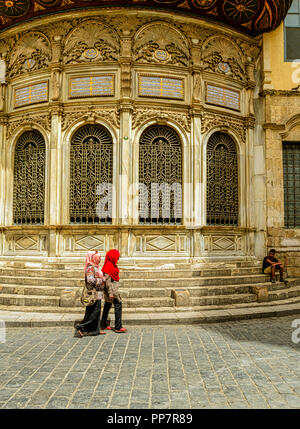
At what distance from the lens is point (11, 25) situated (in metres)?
11.4

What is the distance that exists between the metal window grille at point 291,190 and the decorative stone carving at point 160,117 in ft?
12.9

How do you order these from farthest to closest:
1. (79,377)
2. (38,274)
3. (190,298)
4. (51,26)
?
(51,26)
(38,274)
(190,298)
(79,377)

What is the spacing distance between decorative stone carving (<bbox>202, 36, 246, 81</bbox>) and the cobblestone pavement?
312 inches

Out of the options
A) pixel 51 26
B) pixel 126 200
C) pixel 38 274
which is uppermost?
pixel 51 26

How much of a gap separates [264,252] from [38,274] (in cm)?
691

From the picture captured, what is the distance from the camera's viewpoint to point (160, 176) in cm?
1065

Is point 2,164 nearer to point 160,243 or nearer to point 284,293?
point 160,243

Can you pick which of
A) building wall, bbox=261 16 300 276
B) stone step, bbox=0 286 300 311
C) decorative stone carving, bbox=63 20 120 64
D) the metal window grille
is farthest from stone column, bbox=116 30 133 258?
the metal window grille

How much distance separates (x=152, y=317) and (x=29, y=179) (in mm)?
6001

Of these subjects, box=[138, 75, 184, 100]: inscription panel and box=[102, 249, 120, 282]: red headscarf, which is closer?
box=[102, 249, 120, 282]: red headscarf

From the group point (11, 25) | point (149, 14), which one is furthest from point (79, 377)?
point (11, 25)

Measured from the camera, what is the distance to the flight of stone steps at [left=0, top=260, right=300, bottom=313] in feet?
27.3

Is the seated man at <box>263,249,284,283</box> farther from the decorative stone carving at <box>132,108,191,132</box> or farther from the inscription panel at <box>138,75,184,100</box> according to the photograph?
the inscription panel at <box>138,75,184,100</box>

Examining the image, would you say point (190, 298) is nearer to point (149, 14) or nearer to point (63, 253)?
point (63, 253)
